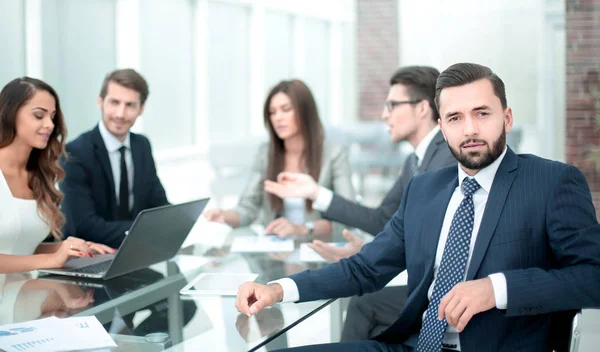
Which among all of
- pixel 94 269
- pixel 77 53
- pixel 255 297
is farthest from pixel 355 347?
pixel 77 53

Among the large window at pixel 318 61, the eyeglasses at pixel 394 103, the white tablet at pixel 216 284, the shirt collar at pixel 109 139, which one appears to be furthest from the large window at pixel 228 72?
the white tablet at pixel 216 284

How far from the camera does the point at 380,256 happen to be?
217 centimetres

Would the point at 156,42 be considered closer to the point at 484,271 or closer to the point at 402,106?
the point at 402,106

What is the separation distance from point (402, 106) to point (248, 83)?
628 cm

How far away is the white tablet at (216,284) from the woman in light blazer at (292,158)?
125 cm

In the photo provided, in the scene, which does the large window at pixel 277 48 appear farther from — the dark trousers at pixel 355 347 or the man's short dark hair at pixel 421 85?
the dark trousers at pixel 355 347

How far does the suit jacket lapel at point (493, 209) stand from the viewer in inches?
75.7

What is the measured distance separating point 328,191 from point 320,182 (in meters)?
0.67

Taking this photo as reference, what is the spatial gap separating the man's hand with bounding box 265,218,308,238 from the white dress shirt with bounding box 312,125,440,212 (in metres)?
0.14

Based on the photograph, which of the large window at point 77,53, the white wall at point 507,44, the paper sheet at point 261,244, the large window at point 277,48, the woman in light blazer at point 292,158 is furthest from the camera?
the large window at point 277,48

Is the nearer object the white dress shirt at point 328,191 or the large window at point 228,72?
the white dress shirt at point 328,191

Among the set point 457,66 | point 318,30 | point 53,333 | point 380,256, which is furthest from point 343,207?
point 318,30

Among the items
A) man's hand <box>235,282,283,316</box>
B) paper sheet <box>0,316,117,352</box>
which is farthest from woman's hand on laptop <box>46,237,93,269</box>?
man's hand <box>235,282,283,316</box>

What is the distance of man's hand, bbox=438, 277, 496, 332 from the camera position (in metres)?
1.76
